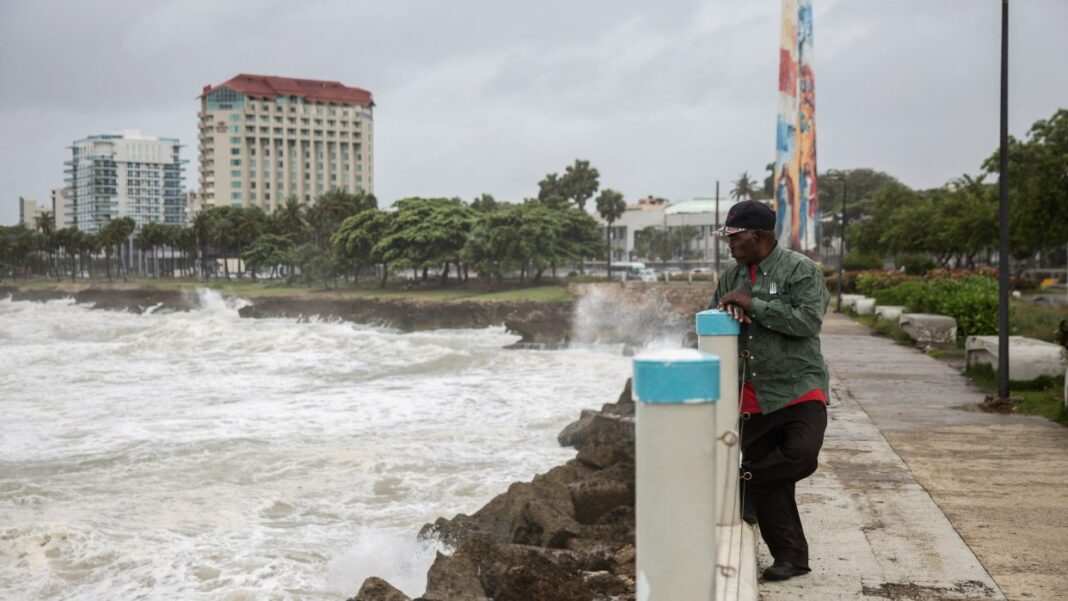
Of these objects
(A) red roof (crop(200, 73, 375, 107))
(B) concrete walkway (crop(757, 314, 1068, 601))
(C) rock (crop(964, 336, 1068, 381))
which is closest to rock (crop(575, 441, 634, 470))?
(B) concrete walkway (crop(757, 314, 1068, 601))

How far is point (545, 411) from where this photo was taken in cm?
2050

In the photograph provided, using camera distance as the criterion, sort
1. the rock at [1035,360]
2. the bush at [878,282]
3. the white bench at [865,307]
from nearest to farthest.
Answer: the rock at [1035,360] → the white bench at [865,307] → the bush at [878,282]

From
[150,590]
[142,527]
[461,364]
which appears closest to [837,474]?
[150,590]

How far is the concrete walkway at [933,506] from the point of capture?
16.0 feet

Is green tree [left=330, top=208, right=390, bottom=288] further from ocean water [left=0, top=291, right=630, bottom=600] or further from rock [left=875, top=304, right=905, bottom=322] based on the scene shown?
rock [left=875, top=304, right=905, bottom=322]

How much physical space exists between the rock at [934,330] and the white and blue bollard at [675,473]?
58.5ft

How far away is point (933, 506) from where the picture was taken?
6.50 metres

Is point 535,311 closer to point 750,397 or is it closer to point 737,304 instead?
point 750,397

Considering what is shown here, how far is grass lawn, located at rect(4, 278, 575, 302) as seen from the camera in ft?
233

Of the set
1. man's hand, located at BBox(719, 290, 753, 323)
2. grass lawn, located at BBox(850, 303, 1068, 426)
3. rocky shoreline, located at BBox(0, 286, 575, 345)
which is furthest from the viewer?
rocky shoreline, located at BBox(0, 286, 575, 345)

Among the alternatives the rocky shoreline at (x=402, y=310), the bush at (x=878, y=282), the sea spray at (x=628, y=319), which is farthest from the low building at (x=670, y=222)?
the bush at (x=878, y=282)

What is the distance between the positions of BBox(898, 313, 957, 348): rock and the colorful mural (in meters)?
2.48

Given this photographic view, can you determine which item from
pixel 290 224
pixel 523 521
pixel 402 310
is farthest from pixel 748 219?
pixel 290 224

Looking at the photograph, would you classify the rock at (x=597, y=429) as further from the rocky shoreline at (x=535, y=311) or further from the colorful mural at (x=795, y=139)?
the rocky shoreline at (x=535, y=311)
